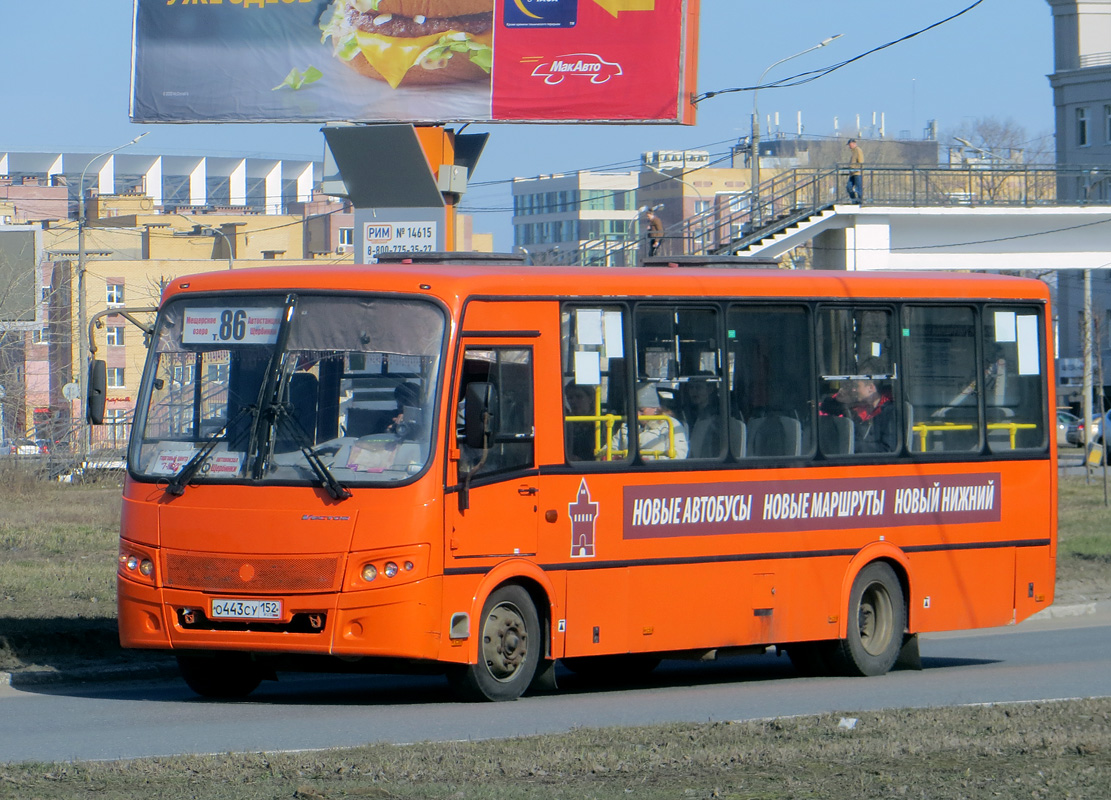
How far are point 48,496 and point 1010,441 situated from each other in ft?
68.9

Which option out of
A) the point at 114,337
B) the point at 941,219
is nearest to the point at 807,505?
the point at 941,219

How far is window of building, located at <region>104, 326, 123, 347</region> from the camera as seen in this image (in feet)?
318

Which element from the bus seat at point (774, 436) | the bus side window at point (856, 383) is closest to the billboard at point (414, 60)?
the bus side window at point (856, 383)

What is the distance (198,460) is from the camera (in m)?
11.0

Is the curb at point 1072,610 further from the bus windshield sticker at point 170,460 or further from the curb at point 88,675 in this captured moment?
the bus windshield sticker at point 170,460

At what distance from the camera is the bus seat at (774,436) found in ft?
42.0

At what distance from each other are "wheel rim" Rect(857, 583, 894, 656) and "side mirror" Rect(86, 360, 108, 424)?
19.8 feet

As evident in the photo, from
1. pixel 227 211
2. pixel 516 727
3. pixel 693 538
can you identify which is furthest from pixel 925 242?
pixel 227 211

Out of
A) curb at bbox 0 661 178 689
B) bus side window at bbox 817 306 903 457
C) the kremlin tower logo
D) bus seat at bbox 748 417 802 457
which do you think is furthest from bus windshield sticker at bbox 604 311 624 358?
curb at bbox 0 661 178 689

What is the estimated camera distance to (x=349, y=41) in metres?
31.6

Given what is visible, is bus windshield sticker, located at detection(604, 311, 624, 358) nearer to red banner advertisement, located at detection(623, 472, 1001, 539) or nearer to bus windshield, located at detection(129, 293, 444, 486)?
red banner advertisement, located at detection(623, 472, 1001, 539)

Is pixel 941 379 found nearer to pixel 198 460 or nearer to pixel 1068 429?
pixel 198 460

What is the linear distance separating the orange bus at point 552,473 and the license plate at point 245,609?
0.01 m

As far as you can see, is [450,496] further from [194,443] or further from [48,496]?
[48,496]
